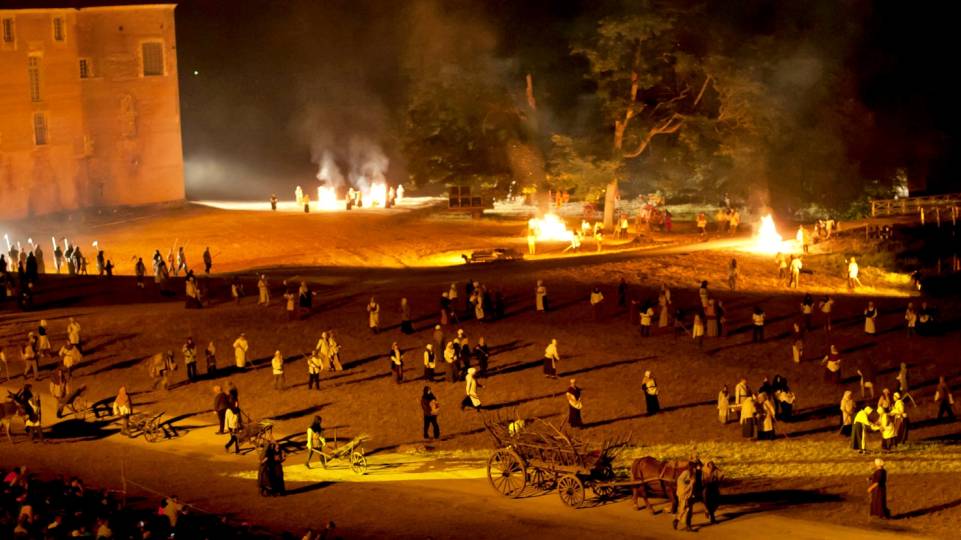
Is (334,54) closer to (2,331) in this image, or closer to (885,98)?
(885,98)

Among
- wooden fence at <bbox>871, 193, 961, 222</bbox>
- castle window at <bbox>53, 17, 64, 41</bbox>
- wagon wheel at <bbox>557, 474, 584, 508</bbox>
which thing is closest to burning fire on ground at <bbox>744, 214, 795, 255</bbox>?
wooden fence at <bbox>871, 193, 961, 222</bbox>

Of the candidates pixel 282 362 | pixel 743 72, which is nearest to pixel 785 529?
pixel 282 362

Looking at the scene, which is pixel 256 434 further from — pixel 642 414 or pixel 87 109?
pixel 87 109

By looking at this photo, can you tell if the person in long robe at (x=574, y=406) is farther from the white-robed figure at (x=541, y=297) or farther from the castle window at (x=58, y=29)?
the castle window at (x=58, y=29)

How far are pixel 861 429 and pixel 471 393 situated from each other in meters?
9.14

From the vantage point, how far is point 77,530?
19656mm

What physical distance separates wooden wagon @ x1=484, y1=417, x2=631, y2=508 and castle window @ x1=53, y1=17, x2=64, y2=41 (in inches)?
2110

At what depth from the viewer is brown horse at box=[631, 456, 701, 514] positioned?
22578 mm

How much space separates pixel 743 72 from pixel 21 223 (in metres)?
38.3

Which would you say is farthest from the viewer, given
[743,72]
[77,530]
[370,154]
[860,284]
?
[370,154]

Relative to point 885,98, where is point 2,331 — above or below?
below

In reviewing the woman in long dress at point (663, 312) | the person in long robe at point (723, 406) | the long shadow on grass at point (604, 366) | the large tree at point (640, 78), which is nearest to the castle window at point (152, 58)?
the large tree at point (640, 78)

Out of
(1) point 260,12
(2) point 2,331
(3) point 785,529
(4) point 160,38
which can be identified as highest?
(1) point 260,12

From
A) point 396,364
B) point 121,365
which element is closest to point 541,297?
point 396,364
